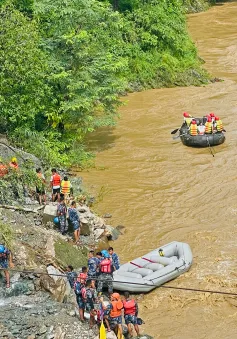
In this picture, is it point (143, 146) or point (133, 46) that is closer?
point (143, 146)

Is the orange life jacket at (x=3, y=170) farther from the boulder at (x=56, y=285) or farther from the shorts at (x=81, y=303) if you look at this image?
the shorts at (x=81, y=303)

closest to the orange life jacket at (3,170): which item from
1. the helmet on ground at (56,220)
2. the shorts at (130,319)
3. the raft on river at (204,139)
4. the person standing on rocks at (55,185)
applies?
the person standing on rocks at (55,185)

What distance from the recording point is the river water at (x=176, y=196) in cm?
1438

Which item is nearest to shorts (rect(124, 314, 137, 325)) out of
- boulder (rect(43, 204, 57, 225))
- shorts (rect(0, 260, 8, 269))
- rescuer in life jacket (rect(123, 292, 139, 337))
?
rescuer in life jacket (rect(123, 292, 139, 337))

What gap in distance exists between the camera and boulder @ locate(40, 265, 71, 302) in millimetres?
13641

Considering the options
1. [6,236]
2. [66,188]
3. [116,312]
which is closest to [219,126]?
[66,188]

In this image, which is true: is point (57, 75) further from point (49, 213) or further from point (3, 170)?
point (49, 213)

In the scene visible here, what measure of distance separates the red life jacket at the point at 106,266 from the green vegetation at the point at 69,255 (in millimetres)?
1271

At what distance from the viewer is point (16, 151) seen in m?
19.6

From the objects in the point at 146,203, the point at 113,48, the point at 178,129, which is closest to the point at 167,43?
the point at 113,48

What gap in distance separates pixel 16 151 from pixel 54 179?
223 cm

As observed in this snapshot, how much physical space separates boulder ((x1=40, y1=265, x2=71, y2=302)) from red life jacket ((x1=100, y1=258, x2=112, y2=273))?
0.95 m

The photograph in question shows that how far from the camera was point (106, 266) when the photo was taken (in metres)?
14.4

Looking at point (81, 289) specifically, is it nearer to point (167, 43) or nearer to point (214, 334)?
point (214, 334)
